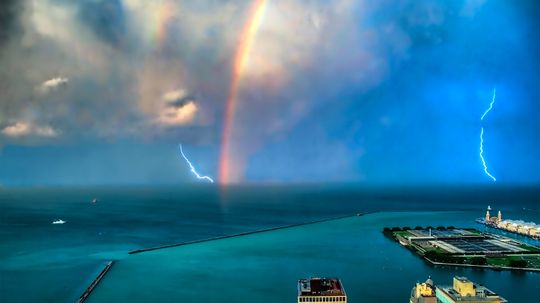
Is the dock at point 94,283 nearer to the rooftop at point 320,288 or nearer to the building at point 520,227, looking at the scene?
the rooftop at point 320,288

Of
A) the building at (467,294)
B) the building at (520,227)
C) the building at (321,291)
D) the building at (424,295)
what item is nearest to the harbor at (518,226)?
the building at (520,227)

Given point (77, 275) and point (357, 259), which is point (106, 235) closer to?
point (77, 275)

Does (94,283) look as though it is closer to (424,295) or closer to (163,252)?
(163,252)

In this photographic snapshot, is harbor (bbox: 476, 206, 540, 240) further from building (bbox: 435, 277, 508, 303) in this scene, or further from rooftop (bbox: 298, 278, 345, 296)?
rooftop (bbox: 298, 278, 345, 296)

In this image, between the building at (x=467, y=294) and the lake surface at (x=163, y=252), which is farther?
the lake surface at (x=163, y=252)

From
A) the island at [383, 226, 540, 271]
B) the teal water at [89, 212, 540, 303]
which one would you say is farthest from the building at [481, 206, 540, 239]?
the teal water at [89, 212, 540, 303]

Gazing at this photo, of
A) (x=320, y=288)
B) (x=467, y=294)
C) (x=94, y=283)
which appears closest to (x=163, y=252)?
(x=94, y=283)
